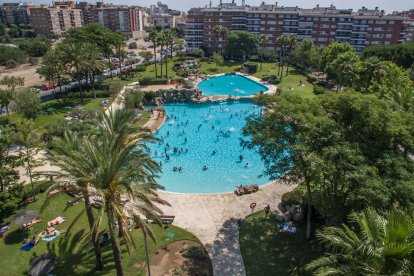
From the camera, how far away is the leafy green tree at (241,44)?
91000 millimetres

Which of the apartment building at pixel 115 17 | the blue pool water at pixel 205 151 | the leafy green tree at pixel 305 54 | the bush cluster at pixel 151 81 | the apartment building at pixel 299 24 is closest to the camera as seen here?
the blue pool water at pixel 205 151

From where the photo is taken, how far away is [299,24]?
10162 centimetres

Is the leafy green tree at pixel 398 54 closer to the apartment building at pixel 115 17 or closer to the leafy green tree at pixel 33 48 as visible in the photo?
the leafy green tree at pixel 33 48

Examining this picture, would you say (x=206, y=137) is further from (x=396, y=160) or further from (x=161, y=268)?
(x=396, y=160)

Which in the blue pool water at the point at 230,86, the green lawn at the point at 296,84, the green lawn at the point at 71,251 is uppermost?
the green lawn at the point at 296,84

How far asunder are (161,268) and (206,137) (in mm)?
28837

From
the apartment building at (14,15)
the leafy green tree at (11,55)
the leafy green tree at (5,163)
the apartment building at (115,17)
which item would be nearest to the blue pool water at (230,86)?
the leafy green tree at (5,163)

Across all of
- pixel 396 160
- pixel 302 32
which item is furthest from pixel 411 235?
pixel 302 32

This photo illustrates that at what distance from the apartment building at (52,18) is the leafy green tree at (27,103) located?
12710 cm

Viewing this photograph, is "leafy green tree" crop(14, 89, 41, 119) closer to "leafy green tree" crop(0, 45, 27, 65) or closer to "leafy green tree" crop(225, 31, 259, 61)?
"leafy green tree" crop(0, 45, 27, 65)

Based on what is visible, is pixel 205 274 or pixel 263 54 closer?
pixel 205 274

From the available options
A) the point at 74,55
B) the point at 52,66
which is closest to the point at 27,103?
the point at 74,55

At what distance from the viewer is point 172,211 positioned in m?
27.9

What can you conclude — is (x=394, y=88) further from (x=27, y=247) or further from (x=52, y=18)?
(x=52, y=18)
